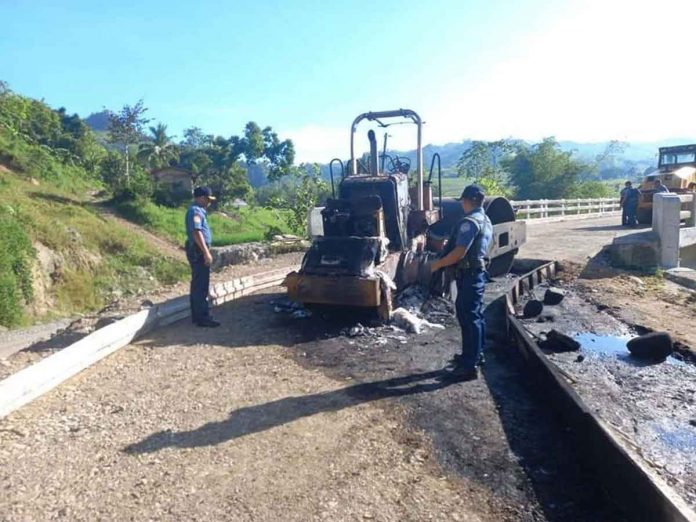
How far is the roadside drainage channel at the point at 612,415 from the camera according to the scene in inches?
110

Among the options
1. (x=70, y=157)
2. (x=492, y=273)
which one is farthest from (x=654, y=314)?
(x=70, y=157)

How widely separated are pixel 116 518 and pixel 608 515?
9.26 ft

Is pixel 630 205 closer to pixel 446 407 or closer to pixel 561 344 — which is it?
pixel 561 344

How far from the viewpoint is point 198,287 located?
7043 millimetres

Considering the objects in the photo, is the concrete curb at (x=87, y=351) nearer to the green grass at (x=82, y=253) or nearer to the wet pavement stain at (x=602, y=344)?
the wet pavement stain at (x=602, y=344)

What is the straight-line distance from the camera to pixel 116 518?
302cm

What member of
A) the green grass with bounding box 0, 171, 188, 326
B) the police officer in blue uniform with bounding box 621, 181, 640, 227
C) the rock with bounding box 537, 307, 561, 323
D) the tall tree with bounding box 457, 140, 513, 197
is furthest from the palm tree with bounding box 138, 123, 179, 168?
the rock with bounding box 537, 307, 561, 323

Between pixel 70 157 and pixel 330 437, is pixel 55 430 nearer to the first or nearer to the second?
pixel 330 437

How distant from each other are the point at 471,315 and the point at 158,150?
43.3 m

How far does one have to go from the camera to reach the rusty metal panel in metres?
6.53

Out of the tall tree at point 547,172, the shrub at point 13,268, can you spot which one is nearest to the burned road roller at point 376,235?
the shrub at point 13,268

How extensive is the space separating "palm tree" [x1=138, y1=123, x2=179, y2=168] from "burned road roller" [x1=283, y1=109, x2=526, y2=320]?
123 feet

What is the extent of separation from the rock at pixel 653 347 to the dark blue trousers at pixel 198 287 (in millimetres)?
5377

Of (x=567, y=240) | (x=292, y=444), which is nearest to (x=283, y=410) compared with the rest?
(x=292, y=444)
